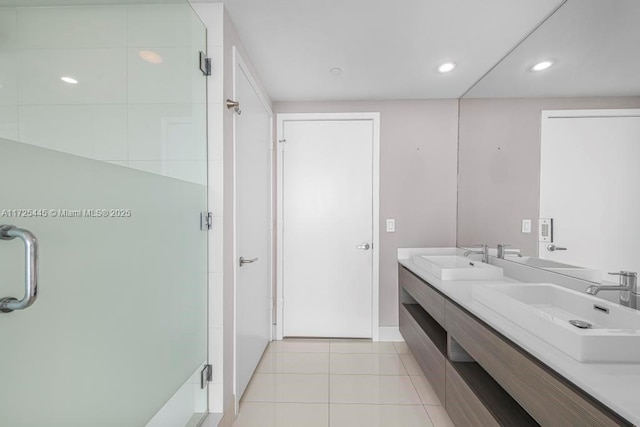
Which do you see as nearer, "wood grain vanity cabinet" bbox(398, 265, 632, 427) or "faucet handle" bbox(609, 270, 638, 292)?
"wood grain vanity cabinet" bbox(398, 265, 632, 427)

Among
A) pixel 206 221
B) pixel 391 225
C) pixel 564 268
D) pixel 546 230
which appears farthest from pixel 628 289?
pixel 206 221

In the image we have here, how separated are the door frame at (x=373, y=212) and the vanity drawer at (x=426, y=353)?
0.37 meters

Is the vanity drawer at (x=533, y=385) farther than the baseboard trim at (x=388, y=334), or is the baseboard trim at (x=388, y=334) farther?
the baseboard trim at (x=388, y=334)

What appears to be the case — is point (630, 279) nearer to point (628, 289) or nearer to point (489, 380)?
point (628, 289)

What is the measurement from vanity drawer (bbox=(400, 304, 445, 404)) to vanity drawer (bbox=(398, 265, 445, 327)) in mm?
180

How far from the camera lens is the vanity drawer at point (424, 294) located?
1959 millimetres

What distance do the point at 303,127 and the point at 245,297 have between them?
5.81 ft

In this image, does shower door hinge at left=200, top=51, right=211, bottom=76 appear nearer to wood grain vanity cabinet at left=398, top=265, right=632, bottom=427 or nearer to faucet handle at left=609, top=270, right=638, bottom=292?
wood grain vanity cabinet at left=398, top=265, right=632, bottom=427

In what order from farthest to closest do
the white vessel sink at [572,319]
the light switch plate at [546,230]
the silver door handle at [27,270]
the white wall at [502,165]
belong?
1. the white wall at [502,165]
2. the light switch plate at [546,230]
3. the white vessel sink at [572,319]
4. the silver door handle at [27,270]

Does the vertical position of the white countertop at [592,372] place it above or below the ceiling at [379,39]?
below

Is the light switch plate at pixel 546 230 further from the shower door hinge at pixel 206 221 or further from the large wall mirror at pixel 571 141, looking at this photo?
the shower door hinge at pixel 206 221

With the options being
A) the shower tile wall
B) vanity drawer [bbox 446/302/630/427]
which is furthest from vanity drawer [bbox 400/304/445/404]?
the shower tile wall

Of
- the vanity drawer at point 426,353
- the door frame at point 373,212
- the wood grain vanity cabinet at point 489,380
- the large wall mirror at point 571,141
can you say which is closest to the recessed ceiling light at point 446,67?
the large wall mirror at point 571,141

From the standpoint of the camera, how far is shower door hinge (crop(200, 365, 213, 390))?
1.66 meters
